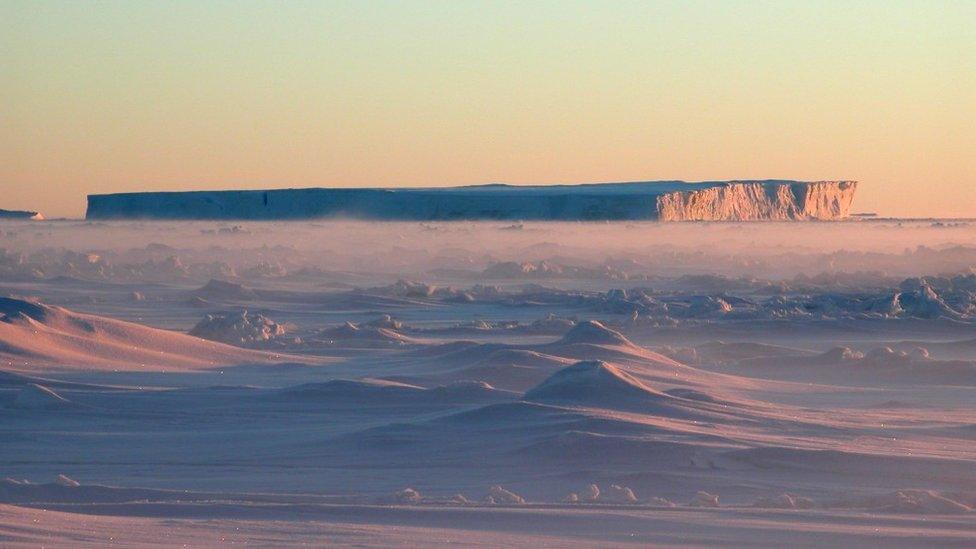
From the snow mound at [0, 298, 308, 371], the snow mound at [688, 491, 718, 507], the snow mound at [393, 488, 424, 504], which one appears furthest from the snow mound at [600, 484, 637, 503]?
the snow mound at [0, 298, 308, 371]

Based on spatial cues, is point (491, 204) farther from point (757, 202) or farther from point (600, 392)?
point (600, 392)

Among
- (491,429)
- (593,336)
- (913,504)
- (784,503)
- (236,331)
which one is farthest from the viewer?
(236,331)

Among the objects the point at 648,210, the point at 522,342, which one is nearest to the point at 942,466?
the point at 522,342

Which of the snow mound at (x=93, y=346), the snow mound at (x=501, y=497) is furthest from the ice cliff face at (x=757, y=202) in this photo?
the snow mound at (x=501, y=497)

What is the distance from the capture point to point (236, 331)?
13.1 m

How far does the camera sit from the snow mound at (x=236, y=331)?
12969 mm

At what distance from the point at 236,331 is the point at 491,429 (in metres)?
6.41

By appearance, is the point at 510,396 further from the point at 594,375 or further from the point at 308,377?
the point at 308,377

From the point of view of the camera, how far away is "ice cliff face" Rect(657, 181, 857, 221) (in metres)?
48.8

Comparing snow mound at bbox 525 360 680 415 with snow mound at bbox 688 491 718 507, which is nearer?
snow mound at bbox 688 491 718 507

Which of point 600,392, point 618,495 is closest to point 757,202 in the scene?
point 600,392

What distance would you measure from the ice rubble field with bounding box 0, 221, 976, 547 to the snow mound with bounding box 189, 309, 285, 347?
3 centimetres

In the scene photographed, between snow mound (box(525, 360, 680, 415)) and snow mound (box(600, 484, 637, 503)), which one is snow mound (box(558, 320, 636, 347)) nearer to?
snow mound (box(525, 360, 680, 415))

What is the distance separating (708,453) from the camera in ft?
21.4
